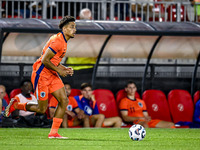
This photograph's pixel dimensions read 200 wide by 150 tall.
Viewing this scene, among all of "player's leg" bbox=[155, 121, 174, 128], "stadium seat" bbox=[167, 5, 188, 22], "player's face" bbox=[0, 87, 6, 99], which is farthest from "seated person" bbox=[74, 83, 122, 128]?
"stadium seat" bbox=[167, 5, 188, 22]

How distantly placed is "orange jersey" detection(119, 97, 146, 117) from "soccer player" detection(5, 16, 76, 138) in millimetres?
4351

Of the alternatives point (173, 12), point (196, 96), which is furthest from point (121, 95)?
point (173, 12)

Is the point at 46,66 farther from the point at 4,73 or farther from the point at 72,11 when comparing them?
the point at 72,11

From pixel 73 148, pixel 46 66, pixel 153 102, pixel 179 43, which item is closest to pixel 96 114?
pixel 153 102

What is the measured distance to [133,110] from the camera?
13.8 m

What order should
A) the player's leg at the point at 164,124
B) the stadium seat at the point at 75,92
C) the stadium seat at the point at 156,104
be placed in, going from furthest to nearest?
the stadium seat at the point at 156,104
the stadium seat at the point at 75,92
the player's leg at the point at 164,124

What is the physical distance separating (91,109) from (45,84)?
13.5 feet

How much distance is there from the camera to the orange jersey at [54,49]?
9188mm

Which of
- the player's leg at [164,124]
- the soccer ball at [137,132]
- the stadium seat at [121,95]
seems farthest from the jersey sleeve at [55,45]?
the player's leg at [164,124]

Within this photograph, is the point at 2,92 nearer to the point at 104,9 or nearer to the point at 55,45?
the point at 55,45

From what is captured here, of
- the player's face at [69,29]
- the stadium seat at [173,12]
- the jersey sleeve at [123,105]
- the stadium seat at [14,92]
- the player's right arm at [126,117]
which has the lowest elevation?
the player's right arm at [126,117]

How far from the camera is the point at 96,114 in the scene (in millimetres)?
13352

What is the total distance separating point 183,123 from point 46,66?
6.36 m

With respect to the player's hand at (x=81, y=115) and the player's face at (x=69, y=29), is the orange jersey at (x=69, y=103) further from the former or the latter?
the player's face at (x=69, y=29)
